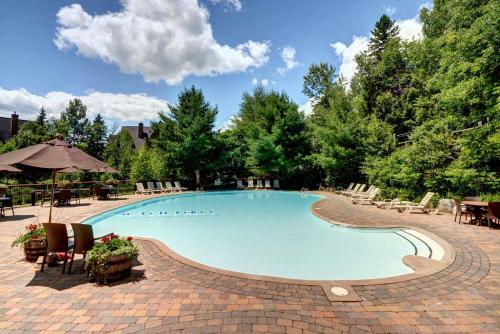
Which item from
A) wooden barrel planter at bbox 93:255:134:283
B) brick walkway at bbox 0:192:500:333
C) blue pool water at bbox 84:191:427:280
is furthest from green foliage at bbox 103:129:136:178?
brick walkway at bbox 0:192:500:333

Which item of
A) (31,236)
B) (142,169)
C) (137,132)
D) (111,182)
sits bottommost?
(31,236)

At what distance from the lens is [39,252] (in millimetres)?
5379

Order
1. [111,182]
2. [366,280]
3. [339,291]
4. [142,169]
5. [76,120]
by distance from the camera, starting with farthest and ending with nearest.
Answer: [76,120], [142,169], [111,182], [366,280], [339,291]

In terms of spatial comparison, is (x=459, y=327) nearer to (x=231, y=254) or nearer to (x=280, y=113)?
(x=231, y=254)

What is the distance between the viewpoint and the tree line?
10516 mm

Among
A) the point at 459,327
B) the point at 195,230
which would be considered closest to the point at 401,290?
the point at 459,327

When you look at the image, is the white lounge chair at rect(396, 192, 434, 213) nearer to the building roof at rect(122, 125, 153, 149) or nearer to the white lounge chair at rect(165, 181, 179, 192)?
the white lounge chair at rect(165, 181, 179, 192)

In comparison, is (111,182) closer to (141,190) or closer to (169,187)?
(141,190)

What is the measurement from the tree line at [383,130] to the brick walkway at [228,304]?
8.35 m

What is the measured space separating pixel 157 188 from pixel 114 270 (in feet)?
55.2

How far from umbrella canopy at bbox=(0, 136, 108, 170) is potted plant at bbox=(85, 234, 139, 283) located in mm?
1568

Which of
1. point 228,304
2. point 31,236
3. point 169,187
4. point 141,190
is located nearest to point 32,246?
point 31,236

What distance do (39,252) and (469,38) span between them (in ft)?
51.3

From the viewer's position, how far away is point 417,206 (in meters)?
11.0
